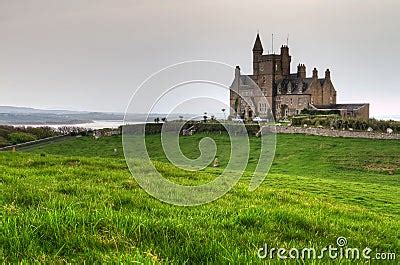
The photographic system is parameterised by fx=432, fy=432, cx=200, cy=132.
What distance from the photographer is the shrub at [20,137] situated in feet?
191

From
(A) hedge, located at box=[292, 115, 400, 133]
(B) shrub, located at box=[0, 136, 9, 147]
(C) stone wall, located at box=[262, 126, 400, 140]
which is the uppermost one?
(A) hedge, located at box=[292, 115, 400, 133]

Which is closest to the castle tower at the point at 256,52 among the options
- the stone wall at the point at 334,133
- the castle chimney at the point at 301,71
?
the castle chimney at the point at 301,71

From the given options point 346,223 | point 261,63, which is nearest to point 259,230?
point 346,223

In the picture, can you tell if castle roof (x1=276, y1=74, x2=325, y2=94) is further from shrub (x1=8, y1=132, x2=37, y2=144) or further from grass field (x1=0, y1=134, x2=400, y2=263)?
grass field (x1=0, y1=134, x2=400, y2=263)

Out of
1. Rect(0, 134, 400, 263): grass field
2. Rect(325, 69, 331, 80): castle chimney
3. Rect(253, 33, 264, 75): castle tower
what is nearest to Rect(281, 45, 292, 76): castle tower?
Rect(253, 33, 264, 75): castle tower

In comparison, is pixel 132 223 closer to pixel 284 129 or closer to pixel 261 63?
pixel 284 129

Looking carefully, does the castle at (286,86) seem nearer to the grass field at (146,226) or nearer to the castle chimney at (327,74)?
the castle chimney at (327,74)

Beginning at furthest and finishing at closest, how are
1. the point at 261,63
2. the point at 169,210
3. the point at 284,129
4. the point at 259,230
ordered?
the point at 261,63
the point at 284,129
the point at 169,210
the point at 259,230

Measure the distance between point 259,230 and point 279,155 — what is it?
38.1 m

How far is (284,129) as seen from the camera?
5878 cm

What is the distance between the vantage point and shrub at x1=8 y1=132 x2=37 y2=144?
5827 centimetres

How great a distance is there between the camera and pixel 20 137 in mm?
59938

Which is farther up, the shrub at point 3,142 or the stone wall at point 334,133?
the stone wall at point 334,133

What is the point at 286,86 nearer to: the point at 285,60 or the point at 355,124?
the point at 285,60
